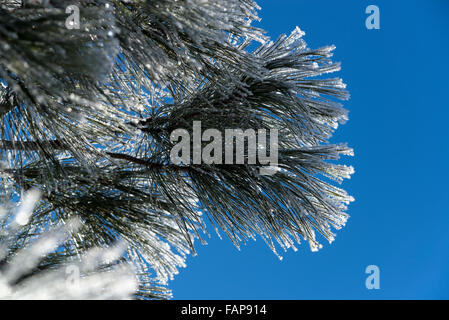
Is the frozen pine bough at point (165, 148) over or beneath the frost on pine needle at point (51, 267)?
over

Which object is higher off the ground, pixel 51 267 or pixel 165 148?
pixel 165 148

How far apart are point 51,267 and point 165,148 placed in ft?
1.31

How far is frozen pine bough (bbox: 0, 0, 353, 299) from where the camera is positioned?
35.0 inches

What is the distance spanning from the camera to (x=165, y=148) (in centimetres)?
107

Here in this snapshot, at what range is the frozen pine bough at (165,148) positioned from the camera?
35.0 inches

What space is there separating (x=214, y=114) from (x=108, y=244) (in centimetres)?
47

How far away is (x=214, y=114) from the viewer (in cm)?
103

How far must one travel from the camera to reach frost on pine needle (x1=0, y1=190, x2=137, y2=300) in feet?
2.74

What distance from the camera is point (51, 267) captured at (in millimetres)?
1011

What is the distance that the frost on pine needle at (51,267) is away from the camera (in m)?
0.83

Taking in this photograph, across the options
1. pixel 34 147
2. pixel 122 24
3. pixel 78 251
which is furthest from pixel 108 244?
pixel 122 24

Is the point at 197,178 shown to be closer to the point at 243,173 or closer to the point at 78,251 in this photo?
the point at 243,173

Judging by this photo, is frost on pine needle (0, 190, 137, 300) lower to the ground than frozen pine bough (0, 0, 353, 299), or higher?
lower
